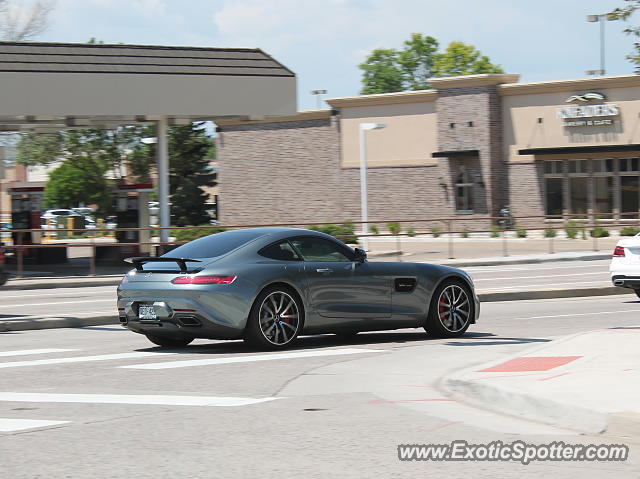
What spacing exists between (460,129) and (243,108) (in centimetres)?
2631

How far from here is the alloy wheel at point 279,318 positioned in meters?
12.0

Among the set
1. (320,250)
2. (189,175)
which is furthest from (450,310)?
(189,175)

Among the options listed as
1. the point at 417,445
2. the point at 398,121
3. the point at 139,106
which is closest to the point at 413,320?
the point at 417,445

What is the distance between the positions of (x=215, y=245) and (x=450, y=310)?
10.6 feet

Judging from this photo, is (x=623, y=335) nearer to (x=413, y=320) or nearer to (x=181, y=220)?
(x=413, y=320)

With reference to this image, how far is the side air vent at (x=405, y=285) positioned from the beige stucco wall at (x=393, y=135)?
1777 inches

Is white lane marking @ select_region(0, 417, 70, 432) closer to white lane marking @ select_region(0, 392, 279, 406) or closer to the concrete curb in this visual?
white lane marking @ select_region(0, 392, 279, 406)

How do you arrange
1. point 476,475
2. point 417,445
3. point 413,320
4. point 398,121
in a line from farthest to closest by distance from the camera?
point 398,121 < point 413,320 < point 417,445 < point 476,475

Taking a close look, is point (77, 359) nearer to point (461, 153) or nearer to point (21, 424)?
point (21, 424)

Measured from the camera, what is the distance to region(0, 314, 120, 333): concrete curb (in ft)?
51.5

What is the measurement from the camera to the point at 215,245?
12414mm

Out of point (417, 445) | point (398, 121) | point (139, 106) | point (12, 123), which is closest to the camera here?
point (417, 445)

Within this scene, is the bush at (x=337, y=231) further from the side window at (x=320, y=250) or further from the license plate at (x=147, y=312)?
the license plate at (x=147, y=312)

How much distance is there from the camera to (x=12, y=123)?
110 ft
